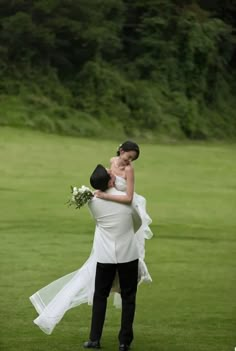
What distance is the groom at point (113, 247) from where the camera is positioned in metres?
6.12

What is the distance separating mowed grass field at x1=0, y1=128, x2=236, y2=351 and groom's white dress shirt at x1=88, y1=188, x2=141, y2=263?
0.75m

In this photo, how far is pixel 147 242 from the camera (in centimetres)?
1228

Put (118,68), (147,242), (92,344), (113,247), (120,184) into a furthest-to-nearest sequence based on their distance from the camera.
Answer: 1. (118,68)
2. (147,242)
3. (92,344)
4. (120,184)
5. (113,247)

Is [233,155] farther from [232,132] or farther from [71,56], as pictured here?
[71,56]

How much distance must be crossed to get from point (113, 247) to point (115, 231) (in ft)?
0.34

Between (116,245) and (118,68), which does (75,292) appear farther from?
(118,68)

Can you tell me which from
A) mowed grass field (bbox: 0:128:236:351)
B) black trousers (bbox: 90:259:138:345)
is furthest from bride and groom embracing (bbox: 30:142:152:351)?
mowed grass field (bbox: 0:128:236:351)

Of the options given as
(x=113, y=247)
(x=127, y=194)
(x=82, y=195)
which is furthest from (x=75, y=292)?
(x=127, y=194)

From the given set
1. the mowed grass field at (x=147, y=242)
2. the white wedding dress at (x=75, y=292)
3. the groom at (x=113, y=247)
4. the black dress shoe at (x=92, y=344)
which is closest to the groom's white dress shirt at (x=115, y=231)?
the groom at (x=113, y=247)

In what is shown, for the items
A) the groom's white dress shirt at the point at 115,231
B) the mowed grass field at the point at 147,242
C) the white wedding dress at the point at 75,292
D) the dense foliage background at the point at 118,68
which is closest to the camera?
the groom's white dress shirt at the point at 115,231

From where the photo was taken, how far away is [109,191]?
20.4 feet

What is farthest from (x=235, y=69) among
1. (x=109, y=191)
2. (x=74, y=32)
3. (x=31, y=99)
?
(x=109, y=191)

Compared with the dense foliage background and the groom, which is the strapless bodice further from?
the dense foliage background

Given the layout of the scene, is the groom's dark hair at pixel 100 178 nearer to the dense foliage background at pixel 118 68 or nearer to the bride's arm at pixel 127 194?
the bride's arm at pixel 127 194
